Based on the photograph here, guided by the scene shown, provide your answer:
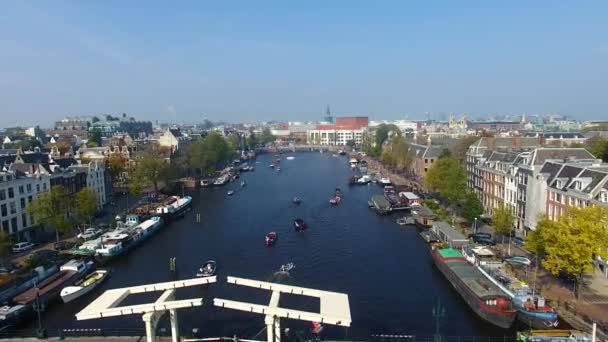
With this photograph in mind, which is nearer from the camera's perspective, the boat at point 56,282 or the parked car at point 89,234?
the boat at point 56,282

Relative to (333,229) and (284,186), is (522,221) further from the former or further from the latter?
(284,186)

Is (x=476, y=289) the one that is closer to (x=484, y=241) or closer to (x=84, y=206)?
(x=484, y=241)

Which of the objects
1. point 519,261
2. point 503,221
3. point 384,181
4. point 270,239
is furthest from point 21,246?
point 384,181

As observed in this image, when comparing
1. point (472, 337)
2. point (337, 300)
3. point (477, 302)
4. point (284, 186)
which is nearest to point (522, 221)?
point (477, 302)

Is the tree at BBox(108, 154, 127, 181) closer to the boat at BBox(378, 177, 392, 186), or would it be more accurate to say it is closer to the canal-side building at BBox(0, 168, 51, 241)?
the canal-side building at BBox(0, 168, 51, 241)

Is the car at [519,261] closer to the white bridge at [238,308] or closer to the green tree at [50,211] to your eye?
the white bridge at [238,308]

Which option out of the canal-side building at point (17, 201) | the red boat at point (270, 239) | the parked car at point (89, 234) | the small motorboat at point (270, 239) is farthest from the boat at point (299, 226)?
the canal-side building at point (17, 201)
